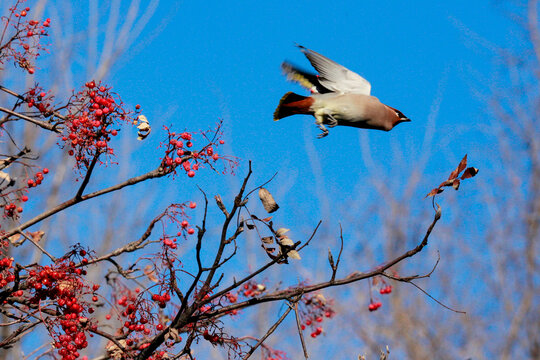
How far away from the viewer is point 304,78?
476 cm

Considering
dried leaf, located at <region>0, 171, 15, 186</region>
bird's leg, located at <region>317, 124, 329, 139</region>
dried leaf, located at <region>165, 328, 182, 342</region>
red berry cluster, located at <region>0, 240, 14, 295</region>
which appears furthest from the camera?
bird's leg, located at <region>317, 124, 329, 139</region>

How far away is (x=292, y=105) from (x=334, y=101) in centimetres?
28

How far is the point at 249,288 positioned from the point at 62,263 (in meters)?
1.45

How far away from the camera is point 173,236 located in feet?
11.3

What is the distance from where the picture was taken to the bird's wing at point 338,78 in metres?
4.47

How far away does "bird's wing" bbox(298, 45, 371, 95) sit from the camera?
176 inches

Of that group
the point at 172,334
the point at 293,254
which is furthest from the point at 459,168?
the point at 172,334

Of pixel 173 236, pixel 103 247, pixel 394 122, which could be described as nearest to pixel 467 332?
pixel 103 247

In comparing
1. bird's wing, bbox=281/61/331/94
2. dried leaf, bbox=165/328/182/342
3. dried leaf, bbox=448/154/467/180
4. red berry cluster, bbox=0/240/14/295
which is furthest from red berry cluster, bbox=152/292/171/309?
bird's wing, bbox=281/61/331/94

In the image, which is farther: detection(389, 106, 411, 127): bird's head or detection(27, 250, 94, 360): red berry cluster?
detection(389, 106, 411, 127): bird's head

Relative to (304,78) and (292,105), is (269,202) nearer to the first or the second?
(292,105)

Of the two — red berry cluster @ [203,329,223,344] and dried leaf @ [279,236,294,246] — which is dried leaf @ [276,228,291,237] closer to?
dried leaf @ [279,236,294,246]

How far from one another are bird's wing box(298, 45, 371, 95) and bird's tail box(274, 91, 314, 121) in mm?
160

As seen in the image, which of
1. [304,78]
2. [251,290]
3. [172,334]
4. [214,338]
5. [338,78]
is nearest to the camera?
[172,334]
